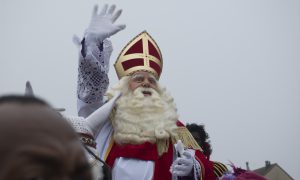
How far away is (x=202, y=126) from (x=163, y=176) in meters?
2.14

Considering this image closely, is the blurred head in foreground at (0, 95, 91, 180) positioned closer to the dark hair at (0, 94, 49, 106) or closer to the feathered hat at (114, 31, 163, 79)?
the dark hair at (0, 94, 49, 106)

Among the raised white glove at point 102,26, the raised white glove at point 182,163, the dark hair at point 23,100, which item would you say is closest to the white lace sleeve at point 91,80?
the raised white glove at point 102,26

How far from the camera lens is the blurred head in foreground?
63cm

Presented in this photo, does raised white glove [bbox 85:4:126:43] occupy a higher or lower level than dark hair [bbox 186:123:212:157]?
higher

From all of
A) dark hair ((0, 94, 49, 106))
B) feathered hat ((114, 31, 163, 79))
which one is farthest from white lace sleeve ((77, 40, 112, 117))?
dark hair ((0, 94, 49, 106))

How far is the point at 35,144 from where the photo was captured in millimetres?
653

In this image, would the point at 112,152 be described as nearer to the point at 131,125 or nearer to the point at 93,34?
the point at 131,125

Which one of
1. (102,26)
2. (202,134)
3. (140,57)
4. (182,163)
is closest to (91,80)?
(102,26)

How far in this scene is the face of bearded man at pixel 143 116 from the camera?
396 cm

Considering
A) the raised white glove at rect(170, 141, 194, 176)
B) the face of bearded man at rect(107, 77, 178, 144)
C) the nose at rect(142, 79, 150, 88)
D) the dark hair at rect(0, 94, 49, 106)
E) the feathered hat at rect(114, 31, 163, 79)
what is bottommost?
the raised white glove at rect(170, 141, 194, 176)

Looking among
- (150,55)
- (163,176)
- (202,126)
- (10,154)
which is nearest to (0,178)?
(10,154)

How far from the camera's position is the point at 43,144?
660 mm

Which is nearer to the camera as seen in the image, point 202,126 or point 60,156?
point 60,156

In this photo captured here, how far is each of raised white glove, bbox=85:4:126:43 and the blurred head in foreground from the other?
3.39 metres
